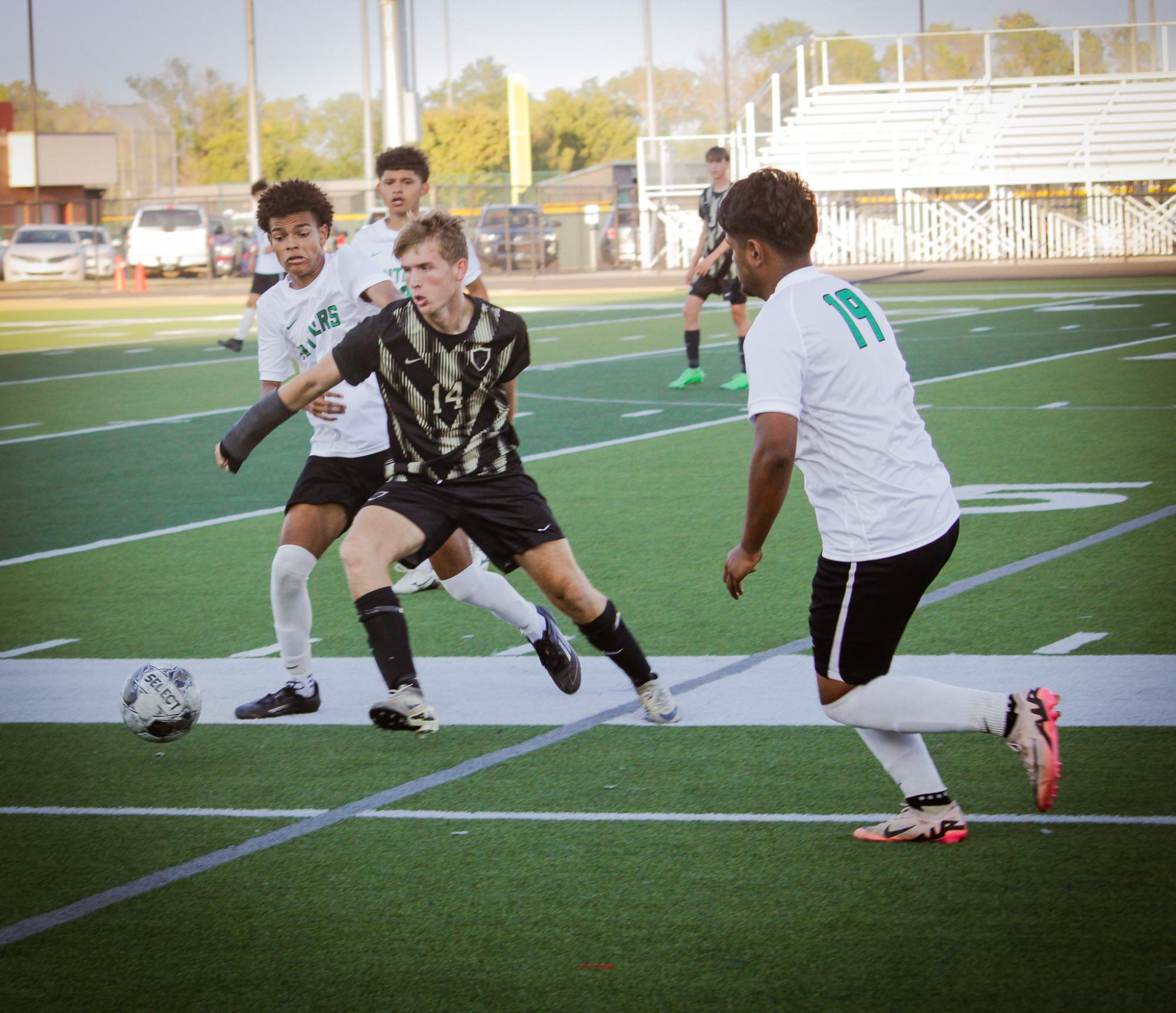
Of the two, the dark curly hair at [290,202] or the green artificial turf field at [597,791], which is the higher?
the dark curly hair at [290,202]

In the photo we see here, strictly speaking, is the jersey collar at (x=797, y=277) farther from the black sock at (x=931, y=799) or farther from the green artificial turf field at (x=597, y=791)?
the green artificial turf field at (x=597, y=791)

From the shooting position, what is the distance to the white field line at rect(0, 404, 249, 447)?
1384 centimetres

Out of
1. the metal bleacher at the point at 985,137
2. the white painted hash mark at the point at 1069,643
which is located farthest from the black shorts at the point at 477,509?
the metal bleacher at the point at 985,137

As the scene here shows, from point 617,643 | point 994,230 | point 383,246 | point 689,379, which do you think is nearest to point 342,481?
point 617,643

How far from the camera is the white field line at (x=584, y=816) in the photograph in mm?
4375

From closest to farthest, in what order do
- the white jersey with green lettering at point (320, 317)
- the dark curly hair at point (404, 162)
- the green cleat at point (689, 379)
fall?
1. the white jersey with green lettering at point (320, 317)
2. the dark curly hair at point (404, 162)
3. the green cleat at point (689, 379)

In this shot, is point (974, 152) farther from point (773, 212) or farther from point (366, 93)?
point (773, 212)

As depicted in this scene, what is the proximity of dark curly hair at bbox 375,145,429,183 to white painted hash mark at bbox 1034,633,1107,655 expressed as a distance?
164 inches

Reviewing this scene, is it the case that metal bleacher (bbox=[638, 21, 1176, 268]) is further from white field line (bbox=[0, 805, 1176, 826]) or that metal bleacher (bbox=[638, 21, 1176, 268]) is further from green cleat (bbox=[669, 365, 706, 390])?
white field line (bbox=[0, 805, 1176, 826])

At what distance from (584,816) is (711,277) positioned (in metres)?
11.9

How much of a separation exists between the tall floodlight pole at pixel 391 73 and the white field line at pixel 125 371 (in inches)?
714

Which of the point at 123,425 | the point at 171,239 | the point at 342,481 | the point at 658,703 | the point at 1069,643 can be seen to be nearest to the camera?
the point at 658,703

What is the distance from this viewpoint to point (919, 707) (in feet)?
13.4

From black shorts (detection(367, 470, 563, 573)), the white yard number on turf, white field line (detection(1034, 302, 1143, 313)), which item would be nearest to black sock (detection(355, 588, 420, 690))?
black shorts (detection(367, 470, 563, 573))
